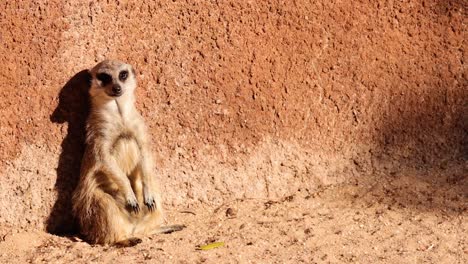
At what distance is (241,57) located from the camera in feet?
13.0

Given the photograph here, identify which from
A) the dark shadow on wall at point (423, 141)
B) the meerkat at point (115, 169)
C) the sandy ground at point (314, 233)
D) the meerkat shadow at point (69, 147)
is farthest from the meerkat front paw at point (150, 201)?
the dark shadow on wall at point (423, 141)

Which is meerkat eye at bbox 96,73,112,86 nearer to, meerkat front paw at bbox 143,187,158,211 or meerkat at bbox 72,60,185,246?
meerkat at bbox 72,60,185,246

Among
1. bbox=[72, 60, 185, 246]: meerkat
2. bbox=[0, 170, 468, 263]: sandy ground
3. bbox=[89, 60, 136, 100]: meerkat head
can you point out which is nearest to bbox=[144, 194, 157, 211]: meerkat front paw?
bbox=[72, 60, 185, 246]: meerkat

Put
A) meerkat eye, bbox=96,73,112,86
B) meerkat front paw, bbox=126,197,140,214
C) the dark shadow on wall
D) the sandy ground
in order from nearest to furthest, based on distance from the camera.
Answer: the sandy ground
meerkat eye, bbox=96,73,112,86
meerkat front paw, bbox=126,197,140,214
the dark shadow on wall

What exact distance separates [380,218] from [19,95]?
179 cm

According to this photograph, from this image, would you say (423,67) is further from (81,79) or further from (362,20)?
(81,79)

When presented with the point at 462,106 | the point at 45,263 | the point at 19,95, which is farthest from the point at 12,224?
the point at 462,106

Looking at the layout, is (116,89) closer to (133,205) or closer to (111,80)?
(111,80)

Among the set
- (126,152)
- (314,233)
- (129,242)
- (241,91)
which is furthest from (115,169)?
(314,233)

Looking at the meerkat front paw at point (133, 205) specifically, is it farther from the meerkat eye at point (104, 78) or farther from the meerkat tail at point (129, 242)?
the meerkat eye at point (104, 78)

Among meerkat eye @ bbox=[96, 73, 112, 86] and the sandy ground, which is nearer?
the sandy ground

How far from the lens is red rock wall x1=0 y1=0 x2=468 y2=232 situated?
12.0ft

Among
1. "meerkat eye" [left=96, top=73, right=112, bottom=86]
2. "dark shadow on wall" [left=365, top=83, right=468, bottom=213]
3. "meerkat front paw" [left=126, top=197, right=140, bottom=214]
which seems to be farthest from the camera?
"dark shadow on wall" [left=365, top=83, right=468, bottom=213]

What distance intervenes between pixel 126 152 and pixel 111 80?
0.41m
